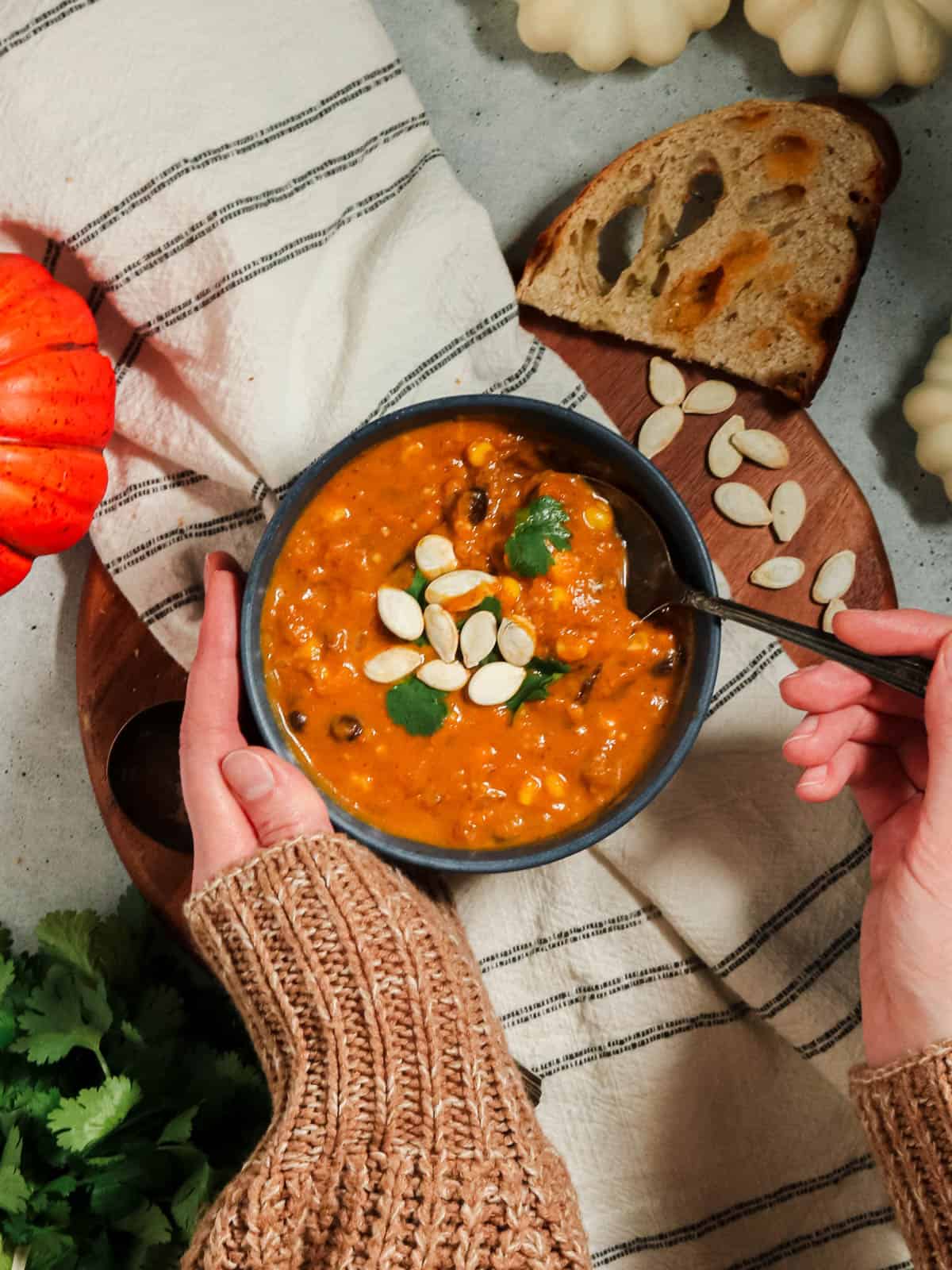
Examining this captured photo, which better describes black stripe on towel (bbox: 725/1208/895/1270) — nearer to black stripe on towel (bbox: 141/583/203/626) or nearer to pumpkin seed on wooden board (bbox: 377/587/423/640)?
pumpkin seed on wooden board (bbox: 377/587/423/640)

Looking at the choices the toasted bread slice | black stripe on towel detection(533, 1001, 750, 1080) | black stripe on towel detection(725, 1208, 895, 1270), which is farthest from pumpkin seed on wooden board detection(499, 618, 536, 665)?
black stripe on towel detection(725, 1208, 895, 1270)

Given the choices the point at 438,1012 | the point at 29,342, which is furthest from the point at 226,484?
the point at 438,1012

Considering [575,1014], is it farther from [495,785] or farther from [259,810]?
[259,810]

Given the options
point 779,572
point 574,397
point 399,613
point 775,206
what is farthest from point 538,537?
point 775,206

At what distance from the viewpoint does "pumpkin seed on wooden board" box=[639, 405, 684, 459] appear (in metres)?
1.97

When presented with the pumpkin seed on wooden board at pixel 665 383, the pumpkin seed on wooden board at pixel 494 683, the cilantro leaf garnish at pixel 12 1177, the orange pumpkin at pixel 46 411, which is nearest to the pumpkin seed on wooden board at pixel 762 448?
the pumpkin seed on wooden board at pixel 665 383

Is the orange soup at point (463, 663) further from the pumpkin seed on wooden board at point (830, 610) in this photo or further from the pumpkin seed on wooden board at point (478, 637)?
the pumpkin seed on wooden board at point (830, 610)

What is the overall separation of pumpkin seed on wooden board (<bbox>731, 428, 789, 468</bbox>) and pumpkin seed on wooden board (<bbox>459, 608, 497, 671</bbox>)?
21.8 inches

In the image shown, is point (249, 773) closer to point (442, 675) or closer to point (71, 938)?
point (442, 675)

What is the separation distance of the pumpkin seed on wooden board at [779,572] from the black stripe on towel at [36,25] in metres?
1.36

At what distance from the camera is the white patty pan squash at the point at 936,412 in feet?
6.86

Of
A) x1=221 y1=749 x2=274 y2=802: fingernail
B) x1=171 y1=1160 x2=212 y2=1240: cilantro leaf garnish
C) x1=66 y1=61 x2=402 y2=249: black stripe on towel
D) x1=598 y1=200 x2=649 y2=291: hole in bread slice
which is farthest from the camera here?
x1=598 y1=200 x2=649 y2=291: hole in bread slice

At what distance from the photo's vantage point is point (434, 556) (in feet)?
5.65

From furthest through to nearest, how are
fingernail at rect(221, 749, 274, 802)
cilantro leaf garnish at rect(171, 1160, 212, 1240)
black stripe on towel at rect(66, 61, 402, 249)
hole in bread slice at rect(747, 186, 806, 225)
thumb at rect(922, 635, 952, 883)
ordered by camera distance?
hole in bread slice at rect(747, 186, 806, 225), cilantro leaf garnish at rect(171, 1160, 212, 1240), black stripe on towel at rect(66, 61, 402, 249), fingernail at rect(221, 749, 274, 802), thumb at rect(922, 635, 952, 883)
